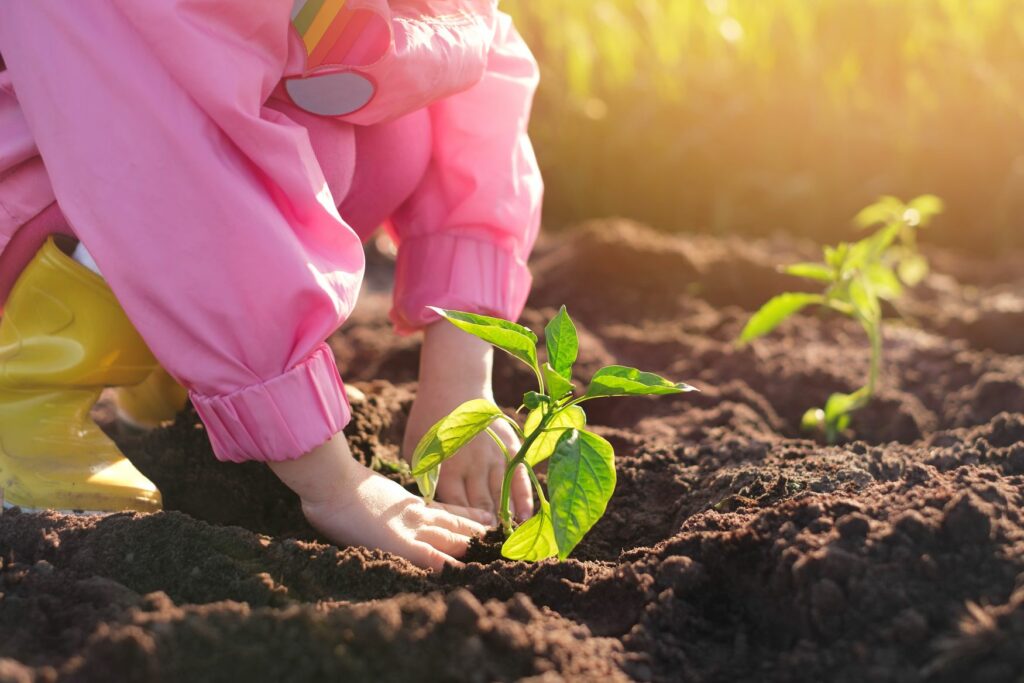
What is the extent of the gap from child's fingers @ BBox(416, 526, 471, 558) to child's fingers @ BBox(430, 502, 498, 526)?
9 centimetres

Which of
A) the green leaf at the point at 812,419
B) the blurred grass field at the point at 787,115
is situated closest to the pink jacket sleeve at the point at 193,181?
the green leaf at the point at 812,419

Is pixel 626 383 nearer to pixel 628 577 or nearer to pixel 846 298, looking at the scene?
pixel 628 577

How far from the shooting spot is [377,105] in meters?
1.47

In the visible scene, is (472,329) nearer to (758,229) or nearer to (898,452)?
(898,452)

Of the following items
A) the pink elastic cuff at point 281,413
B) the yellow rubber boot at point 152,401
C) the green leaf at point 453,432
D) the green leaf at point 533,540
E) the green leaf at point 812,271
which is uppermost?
the green leaf at point 812,271

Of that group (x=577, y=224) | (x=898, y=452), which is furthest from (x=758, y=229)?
(x=898, y=452)

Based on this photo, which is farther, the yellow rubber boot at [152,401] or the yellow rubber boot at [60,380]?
the yellow rubber boot at [152,401]

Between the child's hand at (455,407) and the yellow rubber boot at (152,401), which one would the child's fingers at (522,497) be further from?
the yellow rubber boot at (152,401)

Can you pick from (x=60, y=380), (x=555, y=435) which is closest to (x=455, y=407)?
(x=555, y=435)

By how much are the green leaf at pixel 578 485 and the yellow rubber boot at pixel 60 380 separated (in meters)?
0.66

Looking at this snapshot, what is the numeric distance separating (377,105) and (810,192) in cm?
237

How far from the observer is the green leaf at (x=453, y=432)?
1200 millimetres

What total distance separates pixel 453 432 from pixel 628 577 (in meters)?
0.25

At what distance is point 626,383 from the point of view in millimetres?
1150
